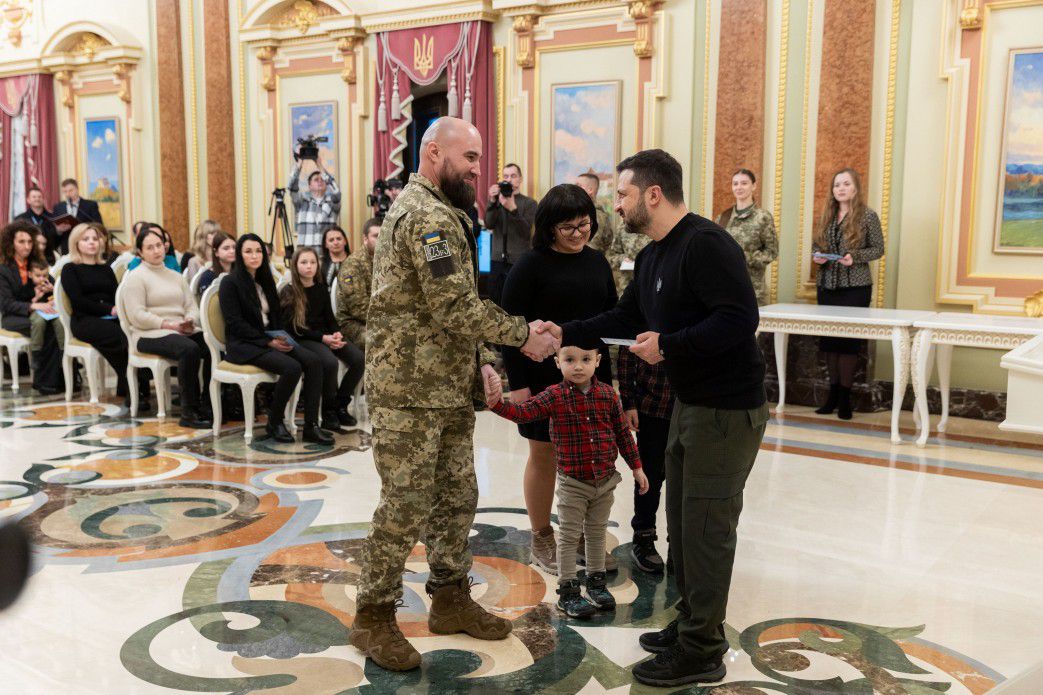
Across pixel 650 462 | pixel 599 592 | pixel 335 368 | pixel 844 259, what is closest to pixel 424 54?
pixel 335 368

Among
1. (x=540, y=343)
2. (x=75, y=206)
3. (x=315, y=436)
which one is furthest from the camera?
(x=75, y=206)

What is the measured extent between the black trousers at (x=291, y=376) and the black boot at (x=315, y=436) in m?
0.03

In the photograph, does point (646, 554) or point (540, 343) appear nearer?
point (540, 343)

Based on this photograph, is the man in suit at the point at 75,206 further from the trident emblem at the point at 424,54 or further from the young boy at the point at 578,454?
the young boy at the point at 578,454

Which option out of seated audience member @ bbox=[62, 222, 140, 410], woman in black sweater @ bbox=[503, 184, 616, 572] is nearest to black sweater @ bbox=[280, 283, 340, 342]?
seated audience member @ bbox=[62, 222, 140, 410]

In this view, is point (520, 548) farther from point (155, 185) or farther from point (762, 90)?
point (155, 185)

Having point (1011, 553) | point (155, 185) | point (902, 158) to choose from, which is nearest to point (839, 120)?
point (902, 158)

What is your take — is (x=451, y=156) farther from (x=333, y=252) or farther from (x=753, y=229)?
(x=753, y=229)

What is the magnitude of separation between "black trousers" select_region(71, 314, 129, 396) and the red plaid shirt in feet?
15.2

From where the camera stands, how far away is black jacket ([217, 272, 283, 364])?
589 centimetres

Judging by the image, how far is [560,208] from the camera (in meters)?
3.37

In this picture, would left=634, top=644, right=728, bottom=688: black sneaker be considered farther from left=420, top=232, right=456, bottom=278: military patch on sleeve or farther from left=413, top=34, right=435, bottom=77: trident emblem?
left=413, top=34, right=435, bottom=77: trident emblem

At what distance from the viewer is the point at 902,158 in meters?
6.87

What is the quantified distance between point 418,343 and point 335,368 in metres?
3.41
